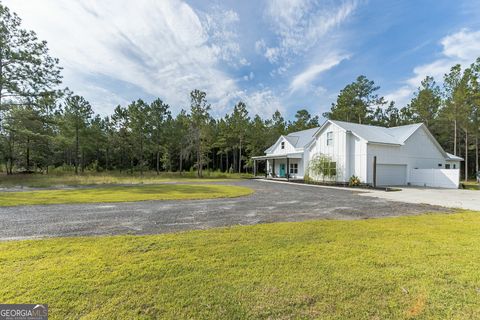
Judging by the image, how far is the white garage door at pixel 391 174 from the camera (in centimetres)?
1824

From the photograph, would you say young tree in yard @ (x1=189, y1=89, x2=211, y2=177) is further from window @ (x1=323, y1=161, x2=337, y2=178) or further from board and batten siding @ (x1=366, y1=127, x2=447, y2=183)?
board and batten siding @ (x1=366, y1=127, x2=447, y2=183)

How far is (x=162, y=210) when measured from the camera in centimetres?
780

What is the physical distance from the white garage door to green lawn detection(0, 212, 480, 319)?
1478 centimetres

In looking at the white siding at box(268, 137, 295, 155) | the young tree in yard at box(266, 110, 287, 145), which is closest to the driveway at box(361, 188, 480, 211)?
the white siding at box(268, 137, 295, 155)

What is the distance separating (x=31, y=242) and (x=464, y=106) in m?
35.5

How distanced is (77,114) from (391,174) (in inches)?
1521

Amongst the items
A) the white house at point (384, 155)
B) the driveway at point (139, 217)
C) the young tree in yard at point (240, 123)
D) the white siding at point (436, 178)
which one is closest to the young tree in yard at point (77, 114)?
the young tree in yard at point (240, 123)

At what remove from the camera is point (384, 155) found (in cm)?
1823

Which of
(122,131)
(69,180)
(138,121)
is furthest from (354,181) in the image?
(122,131)

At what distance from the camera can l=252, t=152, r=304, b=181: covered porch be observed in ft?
85.0

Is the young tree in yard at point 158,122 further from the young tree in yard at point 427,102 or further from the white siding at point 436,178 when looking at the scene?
the young tree in yard at point 427,102

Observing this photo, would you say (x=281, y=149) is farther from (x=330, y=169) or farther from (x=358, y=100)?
(x=358, y=100)

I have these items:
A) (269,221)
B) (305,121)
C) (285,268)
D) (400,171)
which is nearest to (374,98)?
(305,121)

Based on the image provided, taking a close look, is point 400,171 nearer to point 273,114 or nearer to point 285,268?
point 285,268
